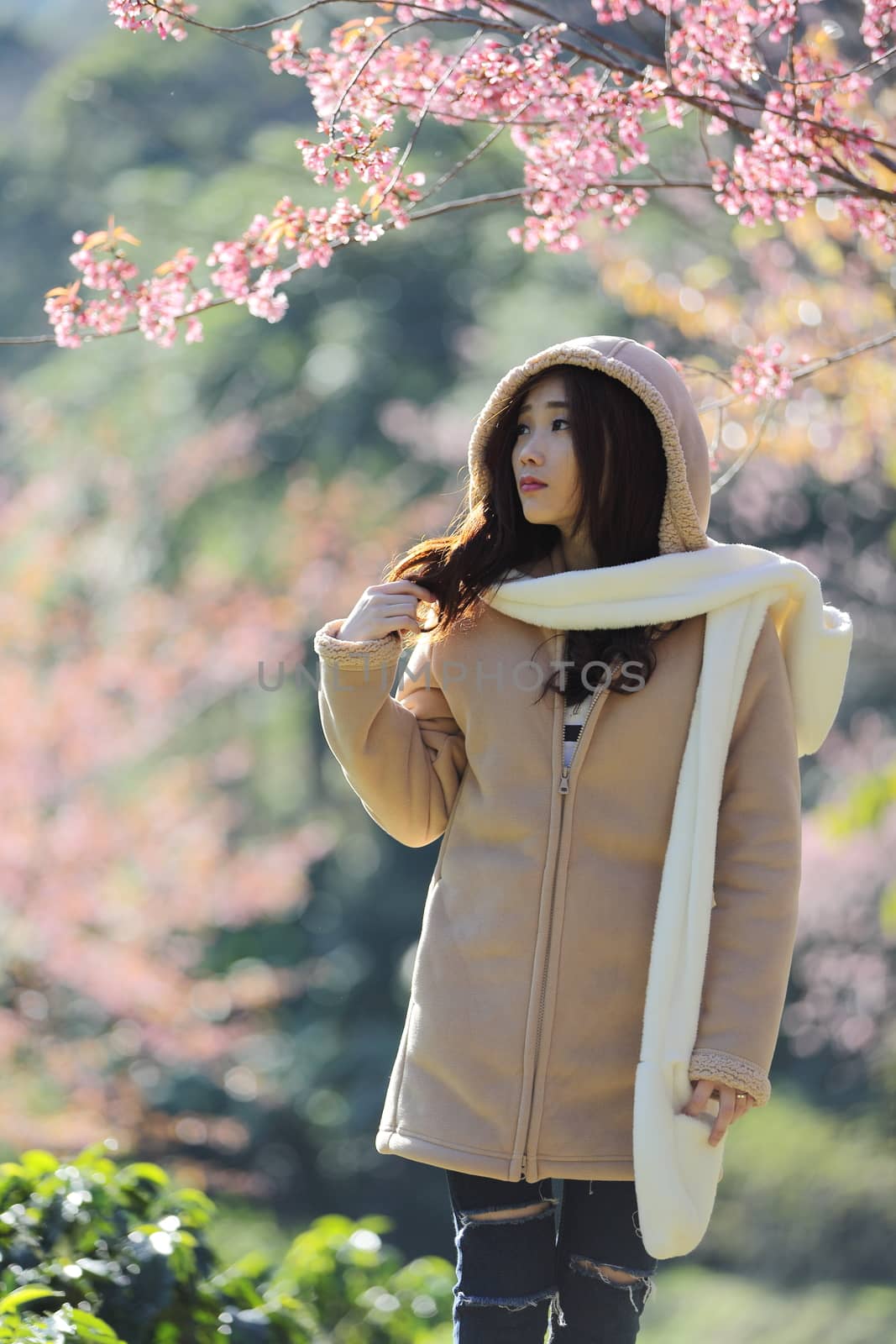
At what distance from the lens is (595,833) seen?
5.16ft

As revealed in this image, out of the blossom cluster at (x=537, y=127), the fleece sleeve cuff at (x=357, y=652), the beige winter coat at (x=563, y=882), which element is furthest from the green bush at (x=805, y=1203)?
the fleece sleeve cuff at (x=357, y=652)

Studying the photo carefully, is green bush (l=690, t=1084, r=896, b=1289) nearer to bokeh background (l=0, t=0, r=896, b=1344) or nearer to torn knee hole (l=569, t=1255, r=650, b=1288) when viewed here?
bokeh background (l=0, t=0, r=896, b=1344)

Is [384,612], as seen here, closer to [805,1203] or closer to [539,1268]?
[539,1268]

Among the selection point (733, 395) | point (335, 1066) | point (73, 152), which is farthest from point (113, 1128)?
point (73, 152)

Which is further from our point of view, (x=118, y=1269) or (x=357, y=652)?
(x=118, y=1269)

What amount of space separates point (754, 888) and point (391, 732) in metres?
0.43

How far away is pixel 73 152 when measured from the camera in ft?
29.3

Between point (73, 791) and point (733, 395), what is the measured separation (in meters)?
4.35

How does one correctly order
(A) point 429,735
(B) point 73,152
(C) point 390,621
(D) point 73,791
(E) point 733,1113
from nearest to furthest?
(E) point 733,1113 < (C) point 390,621 < (A) point 429,735 < (D) point 73,791 < (B) point 73,152

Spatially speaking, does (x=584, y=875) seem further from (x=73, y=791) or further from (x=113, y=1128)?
(x=113, y=1128)

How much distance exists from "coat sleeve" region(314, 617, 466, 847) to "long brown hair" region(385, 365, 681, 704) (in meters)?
0.09

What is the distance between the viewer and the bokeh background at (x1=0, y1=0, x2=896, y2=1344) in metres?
5.66

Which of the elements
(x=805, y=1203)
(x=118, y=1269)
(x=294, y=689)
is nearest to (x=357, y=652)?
(x=118, y=1269)

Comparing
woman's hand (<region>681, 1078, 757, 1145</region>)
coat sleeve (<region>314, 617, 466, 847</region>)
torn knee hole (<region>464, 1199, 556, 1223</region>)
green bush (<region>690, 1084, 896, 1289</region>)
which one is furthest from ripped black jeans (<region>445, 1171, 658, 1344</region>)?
green bush (<region>690, 1084, 896, 1289</region>)
